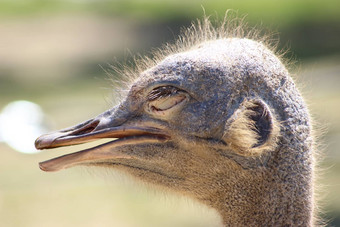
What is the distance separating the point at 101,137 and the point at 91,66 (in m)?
10.5

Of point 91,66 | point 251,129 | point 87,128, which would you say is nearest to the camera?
point 251,129

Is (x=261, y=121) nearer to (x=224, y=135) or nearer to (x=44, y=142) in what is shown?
(x=224, y=135)

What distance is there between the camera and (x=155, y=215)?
8938 millimetres

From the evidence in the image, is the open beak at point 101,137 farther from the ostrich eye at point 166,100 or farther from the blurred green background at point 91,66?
the blurred green background at point 91,66

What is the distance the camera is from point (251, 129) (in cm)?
378

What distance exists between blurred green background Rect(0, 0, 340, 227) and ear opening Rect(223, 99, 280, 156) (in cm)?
499

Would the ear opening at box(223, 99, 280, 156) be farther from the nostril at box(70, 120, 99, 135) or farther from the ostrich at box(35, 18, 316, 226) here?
the nostril at box(70, 120, 99, 135)

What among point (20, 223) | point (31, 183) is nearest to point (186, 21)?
point (31, 183)

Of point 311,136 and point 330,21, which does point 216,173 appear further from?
point 330,21

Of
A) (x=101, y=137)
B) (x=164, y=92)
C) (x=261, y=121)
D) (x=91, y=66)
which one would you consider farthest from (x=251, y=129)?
(x=91, y=66)

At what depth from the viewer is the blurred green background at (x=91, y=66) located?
357 inches

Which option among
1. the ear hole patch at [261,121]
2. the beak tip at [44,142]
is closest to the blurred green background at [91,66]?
the beak tip at [44,142]

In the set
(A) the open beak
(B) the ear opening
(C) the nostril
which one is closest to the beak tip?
(A) the open beak

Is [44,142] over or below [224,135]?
over
